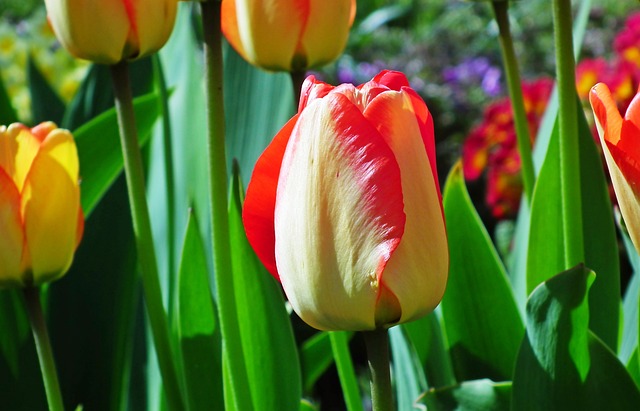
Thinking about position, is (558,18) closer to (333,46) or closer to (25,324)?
(333,46)

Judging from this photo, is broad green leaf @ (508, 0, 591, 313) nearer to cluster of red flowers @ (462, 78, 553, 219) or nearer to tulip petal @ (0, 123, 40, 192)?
tulip petal @ (0, 123, 40, 192)

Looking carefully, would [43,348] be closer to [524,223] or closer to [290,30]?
[290,30]

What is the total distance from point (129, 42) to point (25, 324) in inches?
16.6

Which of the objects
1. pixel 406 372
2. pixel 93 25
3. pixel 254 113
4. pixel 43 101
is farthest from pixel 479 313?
pixel 43 101

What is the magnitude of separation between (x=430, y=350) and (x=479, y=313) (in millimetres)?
53

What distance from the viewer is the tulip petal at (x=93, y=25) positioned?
70cm

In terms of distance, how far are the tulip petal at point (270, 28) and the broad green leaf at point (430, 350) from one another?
25cm

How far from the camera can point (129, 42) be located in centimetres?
72

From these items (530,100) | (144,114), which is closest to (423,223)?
(144,114)

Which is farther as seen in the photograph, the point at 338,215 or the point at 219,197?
the point at 219,197

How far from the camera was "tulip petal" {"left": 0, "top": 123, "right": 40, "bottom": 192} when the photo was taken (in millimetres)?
723

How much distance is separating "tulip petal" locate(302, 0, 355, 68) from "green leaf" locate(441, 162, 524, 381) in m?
0.19

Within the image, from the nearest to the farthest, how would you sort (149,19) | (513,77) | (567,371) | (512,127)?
1. (567,371)
2. (149,19)
3. (513,77)
4. (512,127)

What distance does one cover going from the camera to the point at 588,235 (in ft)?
2.71
